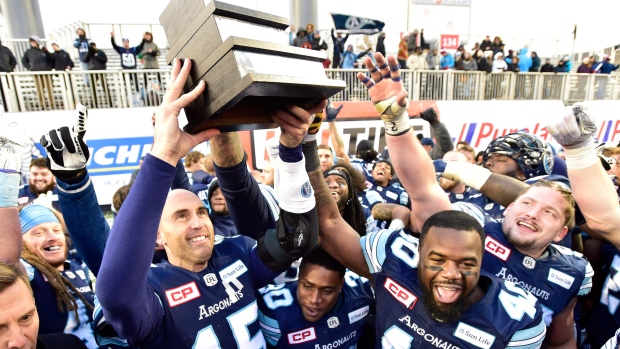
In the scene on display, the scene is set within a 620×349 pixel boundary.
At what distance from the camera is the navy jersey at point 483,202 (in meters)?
3.09

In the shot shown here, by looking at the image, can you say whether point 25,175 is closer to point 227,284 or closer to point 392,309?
point 227,284

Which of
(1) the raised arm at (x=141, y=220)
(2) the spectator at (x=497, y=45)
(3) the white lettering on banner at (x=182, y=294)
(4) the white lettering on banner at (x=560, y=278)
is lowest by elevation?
(4) the white lettering on banner at (x=560, y=278)

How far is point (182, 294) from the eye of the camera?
165 cm

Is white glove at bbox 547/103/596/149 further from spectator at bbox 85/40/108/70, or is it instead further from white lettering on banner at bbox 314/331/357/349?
spectator at bbox 85/40/108/70

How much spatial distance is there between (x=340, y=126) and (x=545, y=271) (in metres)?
7.37

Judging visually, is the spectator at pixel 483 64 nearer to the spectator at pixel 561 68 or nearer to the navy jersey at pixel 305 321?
the spectator at pixel 561 68

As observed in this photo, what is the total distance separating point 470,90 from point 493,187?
10.0m

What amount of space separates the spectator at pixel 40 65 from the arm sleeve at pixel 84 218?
776 centimetres

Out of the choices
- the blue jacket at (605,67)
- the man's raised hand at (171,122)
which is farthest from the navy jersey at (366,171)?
the blue jacket at (605,67)

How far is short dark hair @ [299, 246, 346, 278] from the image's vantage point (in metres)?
2.04

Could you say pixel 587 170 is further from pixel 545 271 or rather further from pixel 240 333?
pixel 240 333

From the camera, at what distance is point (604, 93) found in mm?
13375

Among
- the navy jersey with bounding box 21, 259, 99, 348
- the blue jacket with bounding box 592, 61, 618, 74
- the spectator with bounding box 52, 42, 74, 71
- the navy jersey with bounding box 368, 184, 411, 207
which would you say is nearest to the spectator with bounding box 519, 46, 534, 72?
the blue jacket with bounding box 592, 61, 618, 74

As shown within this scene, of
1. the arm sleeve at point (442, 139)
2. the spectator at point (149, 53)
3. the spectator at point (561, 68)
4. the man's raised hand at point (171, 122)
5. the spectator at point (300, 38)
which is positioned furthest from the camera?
the spectator at point (561, 68)
